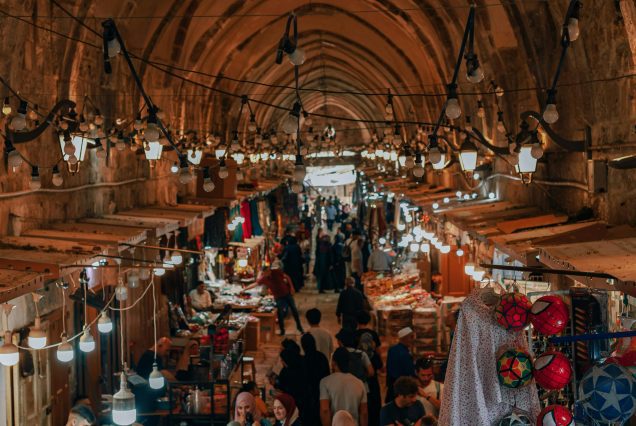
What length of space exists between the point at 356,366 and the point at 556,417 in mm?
5097

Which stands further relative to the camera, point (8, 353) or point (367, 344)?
point (367, 344)

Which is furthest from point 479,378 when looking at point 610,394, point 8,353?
point 8,353

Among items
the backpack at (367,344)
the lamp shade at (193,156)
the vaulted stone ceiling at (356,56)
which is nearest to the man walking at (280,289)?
the lamp shade at (193,156)

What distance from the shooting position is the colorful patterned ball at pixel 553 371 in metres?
4.95

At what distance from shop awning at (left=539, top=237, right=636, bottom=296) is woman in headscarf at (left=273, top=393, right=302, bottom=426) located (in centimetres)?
244

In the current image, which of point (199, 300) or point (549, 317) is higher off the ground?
point (549, 317)

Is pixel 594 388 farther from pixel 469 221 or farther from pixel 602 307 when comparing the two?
pixel 469 221

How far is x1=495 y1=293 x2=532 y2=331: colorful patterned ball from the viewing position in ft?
16.6

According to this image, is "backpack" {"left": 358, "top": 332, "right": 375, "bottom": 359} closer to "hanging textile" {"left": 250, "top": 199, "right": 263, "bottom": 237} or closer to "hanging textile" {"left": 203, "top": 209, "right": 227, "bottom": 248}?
"hanging textile" {"left": 203, "top": 209, "right": 227, "bottom": 248}

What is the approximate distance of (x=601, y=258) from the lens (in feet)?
23.6

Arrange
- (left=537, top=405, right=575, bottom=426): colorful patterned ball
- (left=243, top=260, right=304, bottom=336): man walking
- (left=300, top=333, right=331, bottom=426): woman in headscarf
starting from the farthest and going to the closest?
1. (left=243, top=260, right=304, bottom=336): man walking
2. (left=300, top=333, right=331, bottom=426): woman in headscarf
3. (left=537, top=405, right=575, bottom=426): colorful patterned ball

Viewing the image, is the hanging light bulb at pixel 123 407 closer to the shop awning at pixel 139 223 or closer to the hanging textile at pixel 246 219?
the shop awning at pixel 139 223

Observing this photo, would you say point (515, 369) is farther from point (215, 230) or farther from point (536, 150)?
point (215, 230)

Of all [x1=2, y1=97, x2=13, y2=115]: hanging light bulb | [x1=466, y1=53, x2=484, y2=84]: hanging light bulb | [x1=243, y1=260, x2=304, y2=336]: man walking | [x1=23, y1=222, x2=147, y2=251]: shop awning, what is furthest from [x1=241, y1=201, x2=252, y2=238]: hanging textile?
[x1=466, y1=53, x2=484, y2=84]: hanging light bulb
